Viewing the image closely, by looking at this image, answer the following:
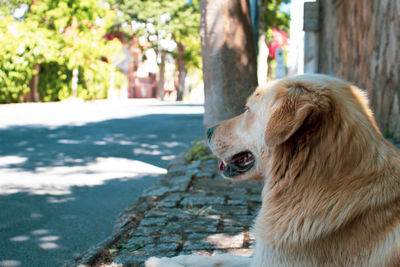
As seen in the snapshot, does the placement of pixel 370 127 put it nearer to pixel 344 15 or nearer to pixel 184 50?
pixel 344 15

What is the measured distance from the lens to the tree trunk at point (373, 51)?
652 cm

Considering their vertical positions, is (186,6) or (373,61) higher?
(186,6)

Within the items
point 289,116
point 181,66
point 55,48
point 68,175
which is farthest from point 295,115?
point 181,66

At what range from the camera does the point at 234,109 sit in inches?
310

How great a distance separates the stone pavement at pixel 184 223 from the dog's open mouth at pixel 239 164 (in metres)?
0.86

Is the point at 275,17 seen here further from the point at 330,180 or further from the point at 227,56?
the point at 330,180

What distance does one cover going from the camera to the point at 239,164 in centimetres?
326

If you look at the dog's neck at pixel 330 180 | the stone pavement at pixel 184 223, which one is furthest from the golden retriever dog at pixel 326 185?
the stone pavement at pixel 184 223

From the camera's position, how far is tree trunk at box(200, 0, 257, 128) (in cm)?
776

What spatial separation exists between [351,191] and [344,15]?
7540 mm

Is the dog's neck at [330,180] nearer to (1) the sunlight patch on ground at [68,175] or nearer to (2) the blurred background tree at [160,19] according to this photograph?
(1) the sunlight patch on ground at [68,175]

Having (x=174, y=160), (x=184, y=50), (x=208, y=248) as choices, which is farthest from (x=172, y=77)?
(x=208, y=248)

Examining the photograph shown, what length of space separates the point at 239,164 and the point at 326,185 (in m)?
0.98

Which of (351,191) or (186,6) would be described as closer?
(351,191)
